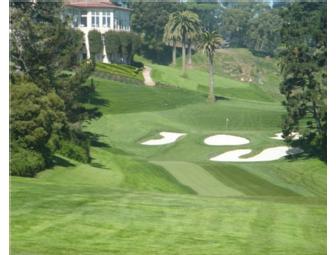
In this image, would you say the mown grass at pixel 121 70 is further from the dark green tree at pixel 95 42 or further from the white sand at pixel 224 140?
the white sand at pixel 224 140

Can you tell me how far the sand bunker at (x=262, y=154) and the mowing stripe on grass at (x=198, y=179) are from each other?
24.4 ft

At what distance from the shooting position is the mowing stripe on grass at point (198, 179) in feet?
141

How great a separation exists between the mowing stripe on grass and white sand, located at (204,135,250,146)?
1594 cm

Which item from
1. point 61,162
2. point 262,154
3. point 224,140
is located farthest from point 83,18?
point 61,162

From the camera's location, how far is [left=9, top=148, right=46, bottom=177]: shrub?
118ft

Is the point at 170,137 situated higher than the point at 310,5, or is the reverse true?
the point at 310,5

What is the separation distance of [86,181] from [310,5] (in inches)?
1947

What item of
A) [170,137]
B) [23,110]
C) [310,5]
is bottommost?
[170,137]

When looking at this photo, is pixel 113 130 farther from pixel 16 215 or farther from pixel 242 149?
pixel 16 215

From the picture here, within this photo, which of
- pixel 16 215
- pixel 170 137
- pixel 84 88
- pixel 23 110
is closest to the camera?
pixel 16 215

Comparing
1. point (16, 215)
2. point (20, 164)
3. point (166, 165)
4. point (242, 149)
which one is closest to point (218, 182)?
point (166, 165)

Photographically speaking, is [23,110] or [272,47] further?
[272,47]

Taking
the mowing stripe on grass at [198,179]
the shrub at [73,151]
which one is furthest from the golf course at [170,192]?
the shrub at [73,151]

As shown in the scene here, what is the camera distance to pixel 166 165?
2060 inches
